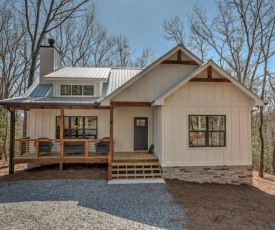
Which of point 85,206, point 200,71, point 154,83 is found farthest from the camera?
point 154,83

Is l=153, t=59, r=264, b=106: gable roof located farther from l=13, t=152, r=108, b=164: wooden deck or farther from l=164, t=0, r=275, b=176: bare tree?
l=164, t=0, r=275, b=176: bare tree

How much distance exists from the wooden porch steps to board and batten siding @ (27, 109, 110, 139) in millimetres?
2614

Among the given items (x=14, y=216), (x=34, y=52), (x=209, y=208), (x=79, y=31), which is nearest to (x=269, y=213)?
(x=209, y=208)

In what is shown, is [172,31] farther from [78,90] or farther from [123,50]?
[78,90]

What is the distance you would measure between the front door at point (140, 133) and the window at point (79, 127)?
2.17m

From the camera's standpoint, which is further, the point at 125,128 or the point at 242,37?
the point at 242,37

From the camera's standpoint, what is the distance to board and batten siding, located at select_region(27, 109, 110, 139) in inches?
430

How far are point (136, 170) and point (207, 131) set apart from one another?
3.39m

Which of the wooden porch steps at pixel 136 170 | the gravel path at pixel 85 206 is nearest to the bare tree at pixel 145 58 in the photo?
the wooden porch steps at pixel 136 170

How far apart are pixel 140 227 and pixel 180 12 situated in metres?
18.0

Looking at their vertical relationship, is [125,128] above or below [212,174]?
above

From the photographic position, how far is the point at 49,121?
11.0m

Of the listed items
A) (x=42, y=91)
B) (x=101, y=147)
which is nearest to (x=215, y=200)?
(x=101, y=147)

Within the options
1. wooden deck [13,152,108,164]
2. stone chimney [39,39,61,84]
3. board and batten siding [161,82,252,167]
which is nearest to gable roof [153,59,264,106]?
board and batten siding [161,82,252,167]
